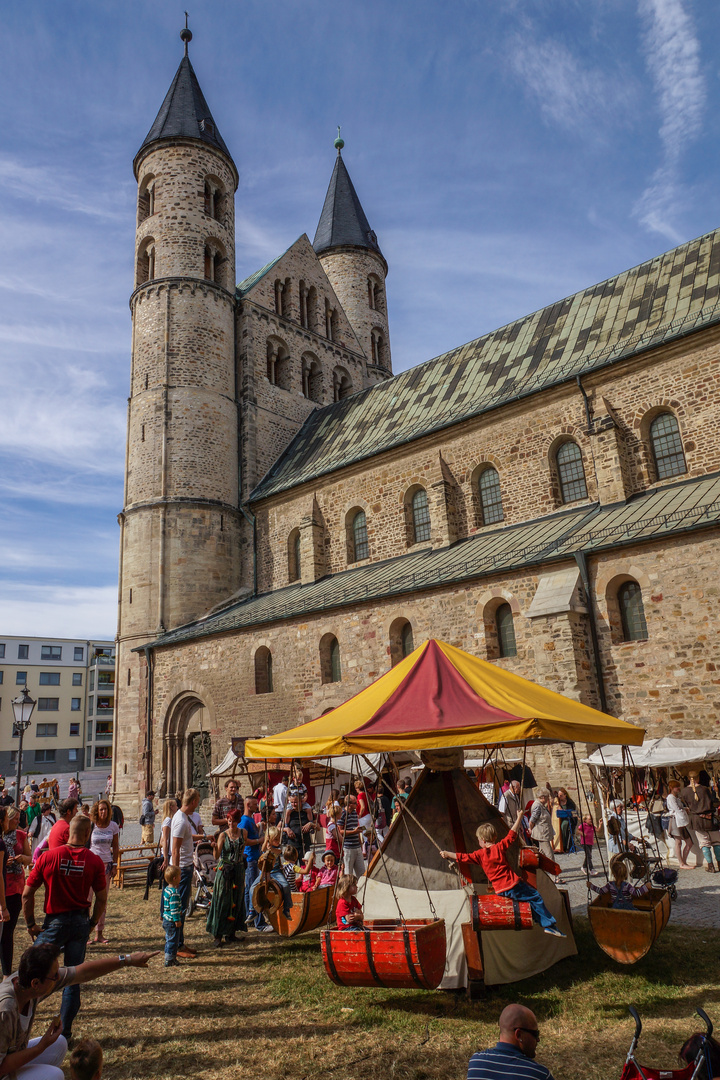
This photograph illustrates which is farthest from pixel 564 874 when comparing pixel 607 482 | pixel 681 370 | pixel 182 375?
pixel 182 375

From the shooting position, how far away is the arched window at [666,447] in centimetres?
1792

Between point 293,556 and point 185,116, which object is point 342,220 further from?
point 293,556

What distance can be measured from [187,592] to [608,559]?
677 inches

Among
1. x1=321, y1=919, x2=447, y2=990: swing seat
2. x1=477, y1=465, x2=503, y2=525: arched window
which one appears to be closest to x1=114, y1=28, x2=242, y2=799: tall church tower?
x1=477, y1=465, x2=503, y2=525: arched window

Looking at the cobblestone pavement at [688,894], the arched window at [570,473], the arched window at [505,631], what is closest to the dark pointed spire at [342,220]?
the arched window at [570,473]

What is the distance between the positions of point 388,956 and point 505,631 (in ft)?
39.7

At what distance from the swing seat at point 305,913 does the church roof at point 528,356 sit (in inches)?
618

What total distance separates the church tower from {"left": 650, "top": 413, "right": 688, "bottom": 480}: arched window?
22.0m

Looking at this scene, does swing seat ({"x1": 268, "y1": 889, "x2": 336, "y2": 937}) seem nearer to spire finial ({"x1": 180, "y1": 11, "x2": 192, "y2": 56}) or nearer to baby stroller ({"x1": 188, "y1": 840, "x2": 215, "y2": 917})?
baby stroller ({"x1": 188, "y1": 840, "x2": 215, "y2": 917})

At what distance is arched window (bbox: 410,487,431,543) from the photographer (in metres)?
23.1

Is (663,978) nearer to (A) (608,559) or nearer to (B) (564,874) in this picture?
(B) (564,874)

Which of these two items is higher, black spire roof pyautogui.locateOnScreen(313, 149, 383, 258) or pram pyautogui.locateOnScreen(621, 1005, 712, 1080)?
black spire roof pyautogui.locateOnScreen(313, 149, 383, 258)

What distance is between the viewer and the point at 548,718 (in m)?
6.89

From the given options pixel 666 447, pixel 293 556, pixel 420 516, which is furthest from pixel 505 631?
pixel 293 556
